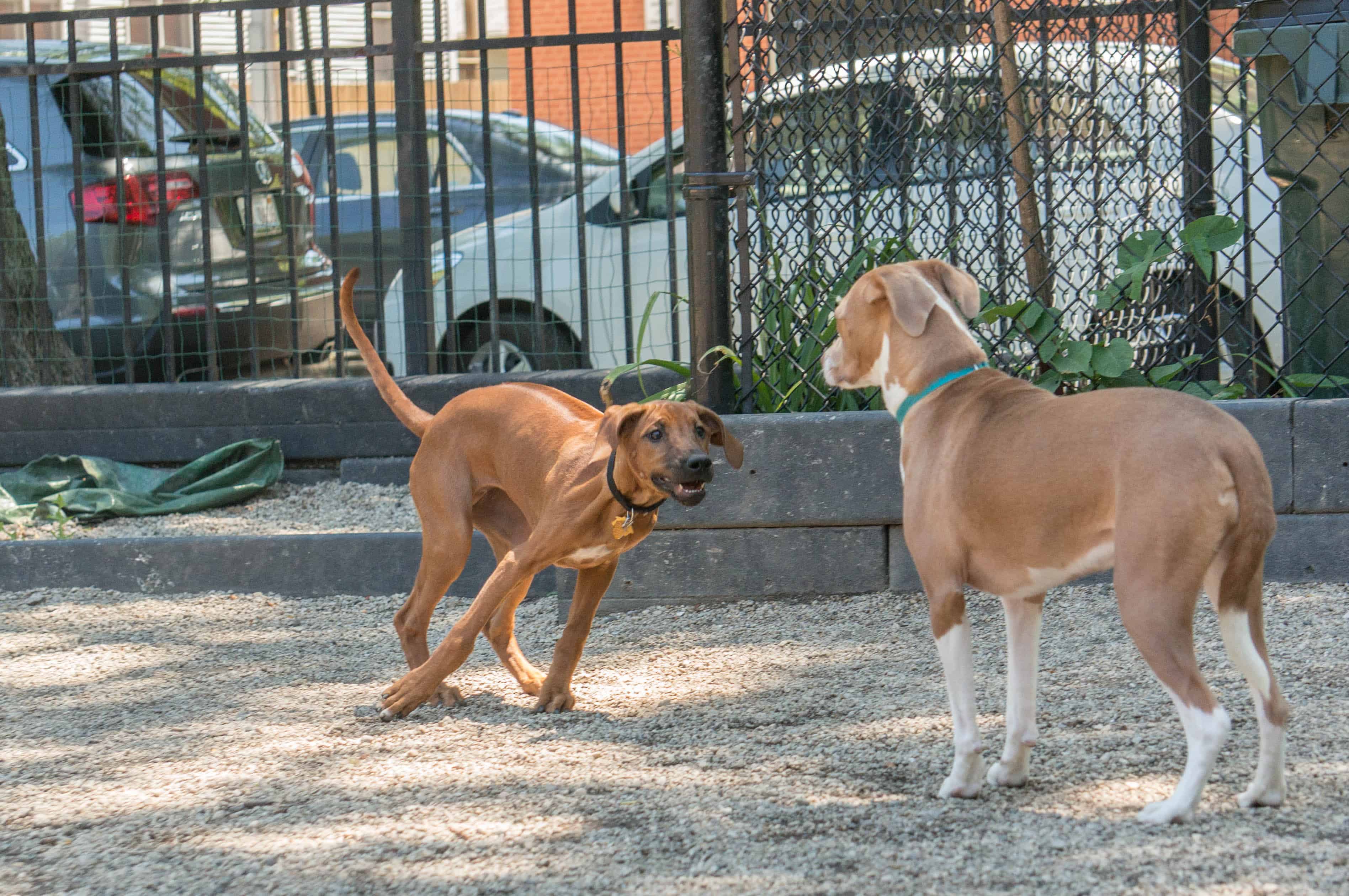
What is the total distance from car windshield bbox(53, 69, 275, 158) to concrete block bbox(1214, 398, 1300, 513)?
5229 mm

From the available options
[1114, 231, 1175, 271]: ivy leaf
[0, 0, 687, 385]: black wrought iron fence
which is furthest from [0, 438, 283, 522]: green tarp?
[1114, 231, 1175, 271]: ivy leaf

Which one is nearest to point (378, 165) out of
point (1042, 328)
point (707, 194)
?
point (707, 194)

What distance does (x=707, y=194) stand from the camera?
5387mm

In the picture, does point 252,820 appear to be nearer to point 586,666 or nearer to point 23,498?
point 586,666

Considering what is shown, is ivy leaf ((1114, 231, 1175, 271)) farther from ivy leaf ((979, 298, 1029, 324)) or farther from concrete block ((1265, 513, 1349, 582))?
concrete block ((1265, 513, 1349, 582))

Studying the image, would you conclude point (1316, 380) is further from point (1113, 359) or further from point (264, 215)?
point (264, 215)

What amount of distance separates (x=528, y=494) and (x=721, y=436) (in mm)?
676

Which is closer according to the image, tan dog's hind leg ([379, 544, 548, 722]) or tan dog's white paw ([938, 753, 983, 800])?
tan dog's white paw ([938, 753, 983, 800])

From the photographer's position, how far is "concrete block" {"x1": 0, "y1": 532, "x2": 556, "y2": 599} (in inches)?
226

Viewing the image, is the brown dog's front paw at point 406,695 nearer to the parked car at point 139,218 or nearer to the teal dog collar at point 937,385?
the teal dog collar at point 937,385

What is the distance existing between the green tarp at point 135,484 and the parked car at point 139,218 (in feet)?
2.10

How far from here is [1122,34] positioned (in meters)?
5.77

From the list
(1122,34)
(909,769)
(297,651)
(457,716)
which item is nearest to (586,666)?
(457,716)

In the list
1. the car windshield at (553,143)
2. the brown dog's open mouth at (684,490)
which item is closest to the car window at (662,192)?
the car windshield at (553,143)
